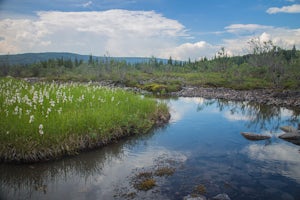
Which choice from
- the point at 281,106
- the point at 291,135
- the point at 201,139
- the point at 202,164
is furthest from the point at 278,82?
the point at 202,164

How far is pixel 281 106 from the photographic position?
75.8 ft

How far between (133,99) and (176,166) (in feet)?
25.8

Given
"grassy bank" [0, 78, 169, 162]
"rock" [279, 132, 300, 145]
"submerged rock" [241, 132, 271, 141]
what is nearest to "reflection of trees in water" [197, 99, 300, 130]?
"rock" [279, 132, 300, 145]

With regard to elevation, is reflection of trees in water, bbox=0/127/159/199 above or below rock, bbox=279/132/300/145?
below

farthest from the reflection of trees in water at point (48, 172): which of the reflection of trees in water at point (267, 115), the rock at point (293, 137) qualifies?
the reflection of trees in water at point (267, 115)

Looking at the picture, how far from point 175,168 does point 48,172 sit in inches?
177

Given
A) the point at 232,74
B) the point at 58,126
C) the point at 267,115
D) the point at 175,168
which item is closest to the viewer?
the point at 175,168

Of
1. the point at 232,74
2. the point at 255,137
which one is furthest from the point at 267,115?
the point at 232,74

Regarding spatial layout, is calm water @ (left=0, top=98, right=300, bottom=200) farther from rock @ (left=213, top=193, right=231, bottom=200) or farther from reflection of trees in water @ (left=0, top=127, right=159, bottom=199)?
rock @ (left=213, top=193, right=231, bottom=200)

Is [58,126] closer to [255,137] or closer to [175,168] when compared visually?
[175,168]

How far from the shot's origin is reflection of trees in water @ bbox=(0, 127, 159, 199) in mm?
7398

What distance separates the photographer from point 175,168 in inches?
345

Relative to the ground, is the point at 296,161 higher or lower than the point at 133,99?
lower

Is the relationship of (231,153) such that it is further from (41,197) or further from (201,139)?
(41,197)
